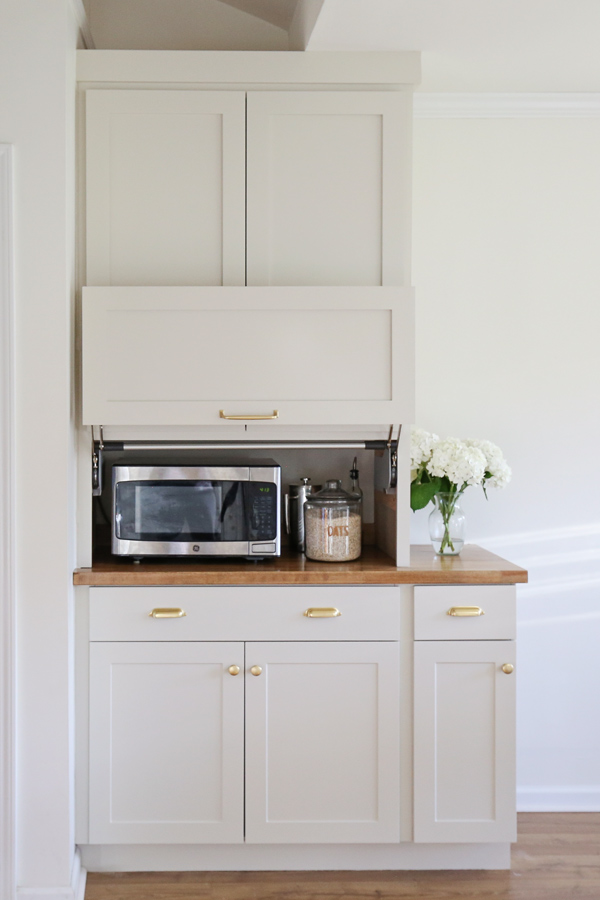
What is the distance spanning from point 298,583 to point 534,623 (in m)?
1.04

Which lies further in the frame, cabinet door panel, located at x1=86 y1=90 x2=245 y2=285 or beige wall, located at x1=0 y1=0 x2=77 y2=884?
cabinet door panel, located at x1=86 y1=90 x2=245 y2=285

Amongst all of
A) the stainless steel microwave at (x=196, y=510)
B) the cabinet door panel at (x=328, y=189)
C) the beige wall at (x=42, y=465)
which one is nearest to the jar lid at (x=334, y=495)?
the stainless steel microwave at (x=196, y=510)

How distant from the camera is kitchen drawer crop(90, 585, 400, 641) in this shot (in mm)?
2162

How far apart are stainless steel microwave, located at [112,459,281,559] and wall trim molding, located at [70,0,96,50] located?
130 cm

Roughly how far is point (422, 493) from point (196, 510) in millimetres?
719

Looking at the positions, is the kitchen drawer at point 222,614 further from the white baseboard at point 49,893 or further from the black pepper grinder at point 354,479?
the white baseboard at point 49,893

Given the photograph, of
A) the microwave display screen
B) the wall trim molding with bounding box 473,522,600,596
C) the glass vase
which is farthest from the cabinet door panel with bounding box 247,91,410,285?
the wall trim molding with bounding box 473,522,600,596

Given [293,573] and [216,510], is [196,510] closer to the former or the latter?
[216,510]

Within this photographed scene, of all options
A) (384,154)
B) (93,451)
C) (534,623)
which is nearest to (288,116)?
(384,154)

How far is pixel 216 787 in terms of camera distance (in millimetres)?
2166

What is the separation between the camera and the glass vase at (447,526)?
8.04ft

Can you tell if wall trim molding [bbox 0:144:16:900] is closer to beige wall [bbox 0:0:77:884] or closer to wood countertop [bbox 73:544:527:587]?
beige wall [bbox 0:0:77:884]

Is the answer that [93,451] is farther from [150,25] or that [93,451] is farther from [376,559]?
[150,25]

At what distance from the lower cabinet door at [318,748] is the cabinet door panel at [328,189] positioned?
110 centimetres
